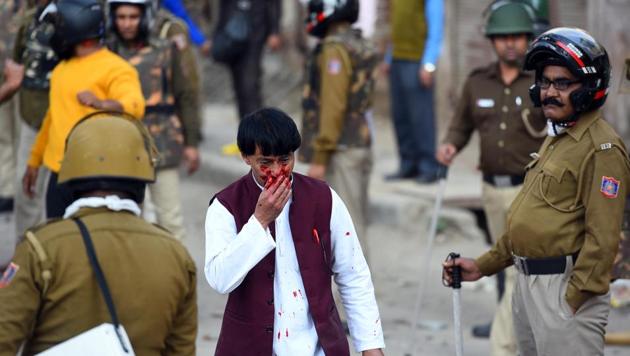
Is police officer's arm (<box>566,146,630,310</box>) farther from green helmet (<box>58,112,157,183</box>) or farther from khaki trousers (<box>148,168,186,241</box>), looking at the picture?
khaki trousers (<box>148,168,186,241</box>)

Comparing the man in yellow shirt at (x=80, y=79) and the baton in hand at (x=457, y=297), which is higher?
the man in yellow shirt at (x=80, y=79)

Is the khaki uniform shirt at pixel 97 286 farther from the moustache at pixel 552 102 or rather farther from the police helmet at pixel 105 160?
the moustache at pixel 552 102

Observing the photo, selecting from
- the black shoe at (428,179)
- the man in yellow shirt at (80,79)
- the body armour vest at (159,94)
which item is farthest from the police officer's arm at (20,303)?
the black shoe at (428,179)

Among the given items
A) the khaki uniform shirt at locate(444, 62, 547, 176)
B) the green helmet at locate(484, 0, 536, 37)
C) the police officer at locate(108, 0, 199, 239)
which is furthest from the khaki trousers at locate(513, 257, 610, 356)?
the police officer at locate(108, 0, 199, 239)

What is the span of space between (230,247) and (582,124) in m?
1.58

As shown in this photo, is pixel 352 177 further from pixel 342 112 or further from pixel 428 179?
pixel 428 179

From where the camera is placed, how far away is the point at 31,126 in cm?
826

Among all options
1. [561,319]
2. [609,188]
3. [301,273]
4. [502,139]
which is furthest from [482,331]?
[301,273]

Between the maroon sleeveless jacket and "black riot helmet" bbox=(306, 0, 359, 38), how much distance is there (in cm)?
349

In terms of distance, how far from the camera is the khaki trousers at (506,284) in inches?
289

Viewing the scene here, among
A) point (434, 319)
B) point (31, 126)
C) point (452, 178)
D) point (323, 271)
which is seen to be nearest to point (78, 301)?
point (323, 271)

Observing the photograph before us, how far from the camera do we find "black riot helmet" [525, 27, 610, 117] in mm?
5242

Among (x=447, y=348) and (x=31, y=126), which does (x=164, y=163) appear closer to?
(x=31, y=126)

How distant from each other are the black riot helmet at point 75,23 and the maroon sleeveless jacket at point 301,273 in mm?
2347
